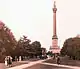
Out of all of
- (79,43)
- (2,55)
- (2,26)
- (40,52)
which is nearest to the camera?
(2,55)

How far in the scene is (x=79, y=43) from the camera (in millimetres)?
104125

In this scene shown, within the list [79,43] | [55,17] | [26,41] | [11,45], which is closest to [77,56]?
[79,43]

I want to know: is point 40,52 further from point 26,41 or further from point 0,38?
point 0,38

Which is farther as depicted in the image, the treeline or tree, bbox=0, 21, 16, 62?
the treeline

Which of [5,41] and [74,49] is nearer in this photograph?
[5,41]

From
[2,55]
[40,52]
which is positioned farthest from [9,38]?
[40,52]

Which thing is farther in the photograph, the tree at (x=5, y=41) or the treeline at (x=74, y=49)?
the treeline at (x=74, y=49)

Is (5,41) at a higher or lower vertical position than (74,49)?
lower

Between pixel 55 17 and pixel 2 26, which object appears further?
pixel 55 17

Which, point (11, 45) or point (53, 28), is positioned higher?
point (53, 28)

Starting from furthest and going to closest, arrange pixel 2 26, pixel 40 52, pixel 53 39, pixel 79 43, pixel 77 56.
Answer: pixel 40 52
pixel 53 39
pixel 79 43
pixel 77 56
pixel 2 26

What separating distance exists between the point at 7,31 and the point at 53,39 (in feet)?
184

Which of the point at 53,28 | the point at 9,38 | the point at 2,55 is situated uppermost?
the point at 53,28

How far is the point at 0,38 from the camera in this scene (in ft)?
176
